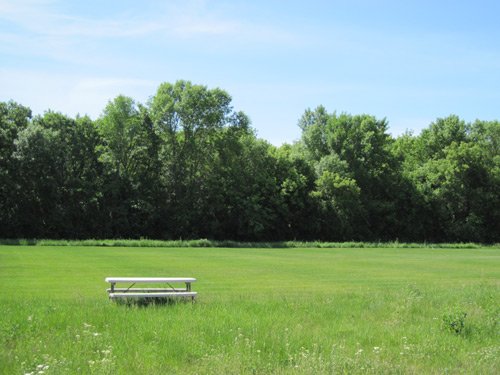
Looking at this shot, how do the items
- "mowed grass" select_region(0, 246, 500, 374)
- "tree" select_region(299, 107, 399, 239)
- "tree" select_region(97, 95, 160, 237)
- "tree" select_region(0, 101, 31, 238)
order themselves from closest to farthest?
1. "mowed grass" select_region(0, 246, 500, 374)
2. "tree" select_region(0, 101, 31, 238)
3. "tree" select_region(97, 95, 160, 237)
4. "tree" select_region(299, 107, 399, 239)

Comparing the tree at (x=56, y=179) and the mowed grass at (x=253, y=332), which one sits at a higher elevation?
the tree at (x=56, y=179)

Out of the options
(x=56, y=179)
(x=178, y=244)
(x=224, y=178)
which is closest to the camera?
(x=178, y=244)

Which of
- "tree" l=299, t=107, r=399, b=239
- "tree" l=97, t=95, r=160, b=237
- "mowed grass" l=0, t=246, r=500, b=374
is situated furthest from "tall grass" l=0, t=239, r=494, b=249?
"mowed grass" l=0, t=246, r=500, b=374

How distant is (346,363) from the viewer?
9039 millimetres

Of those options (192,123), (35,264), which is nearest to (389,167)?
(192,123)

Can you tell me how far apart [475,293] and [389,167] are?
229 ft

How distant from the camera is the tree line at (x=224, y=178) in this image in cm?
6381

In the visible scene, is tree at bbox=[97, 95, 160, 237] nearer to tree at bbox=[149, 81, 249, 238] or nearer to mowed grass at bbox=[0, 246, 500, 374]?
tree at bbox=[149, 81, 249, 238]

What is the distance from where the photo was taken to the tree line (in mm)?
63812

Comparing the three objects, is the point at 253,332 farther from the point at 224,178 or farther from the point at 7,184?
the point at 224,178

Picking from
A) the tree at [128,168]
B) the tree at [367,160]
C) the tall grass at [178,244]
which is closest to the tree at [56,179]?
the tree at [128,168]

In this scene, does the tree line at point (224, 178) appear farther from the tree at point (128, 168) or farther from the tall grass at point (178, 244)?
the tall grass at point (178, 244)

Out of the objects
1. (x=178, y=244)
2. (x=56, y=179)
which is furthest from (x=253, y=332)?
(x=56, y=179)

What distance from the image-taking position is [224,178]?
7488 cm
